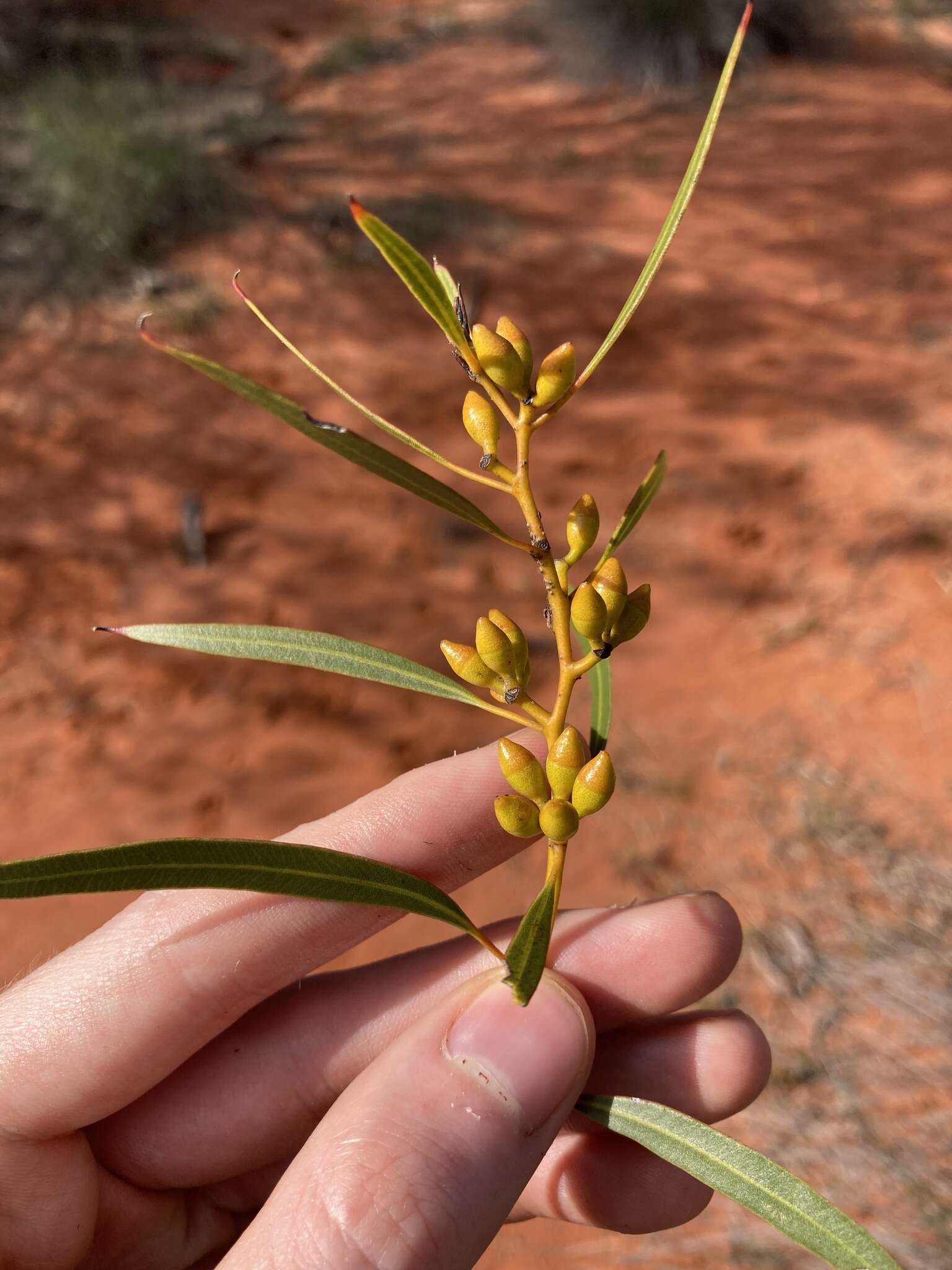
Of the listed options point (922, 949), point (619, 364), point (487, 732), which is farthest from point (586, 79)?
point (922, 949)

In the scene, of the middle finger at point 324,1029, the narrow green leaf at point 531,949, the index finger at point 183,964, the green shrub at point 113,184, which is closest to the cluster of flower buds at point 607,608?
the narrow green leaf at point 531,949

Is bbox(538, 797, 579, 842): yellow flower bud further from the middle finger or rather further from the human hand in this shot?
the middle finger

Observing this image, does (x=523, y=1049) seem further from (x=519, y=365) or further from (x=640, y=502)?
(x=519, y=365)

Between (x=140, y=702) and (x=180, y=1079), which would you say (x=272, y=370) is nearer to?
(x=140, y=702)

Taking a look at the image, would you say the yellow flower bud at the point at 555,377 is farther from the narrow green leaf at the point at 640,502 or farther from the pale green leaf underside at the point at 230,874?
the pale green leaf underside at the point at 230,874

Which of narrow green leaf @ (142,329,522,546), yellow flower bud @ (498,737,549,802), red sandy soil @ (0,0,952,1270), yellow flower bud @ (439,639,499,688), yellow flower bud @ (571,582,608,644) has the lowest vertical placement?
red sandy soil @ (0,0,952,1270)

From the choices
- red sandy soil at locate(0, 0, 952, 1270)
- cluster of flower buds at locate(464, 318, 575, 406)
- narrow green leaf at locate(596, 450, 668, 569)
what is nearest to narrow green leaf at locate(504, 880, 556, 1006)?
narrow green leaf at locate(596, 450, 668, 569)
